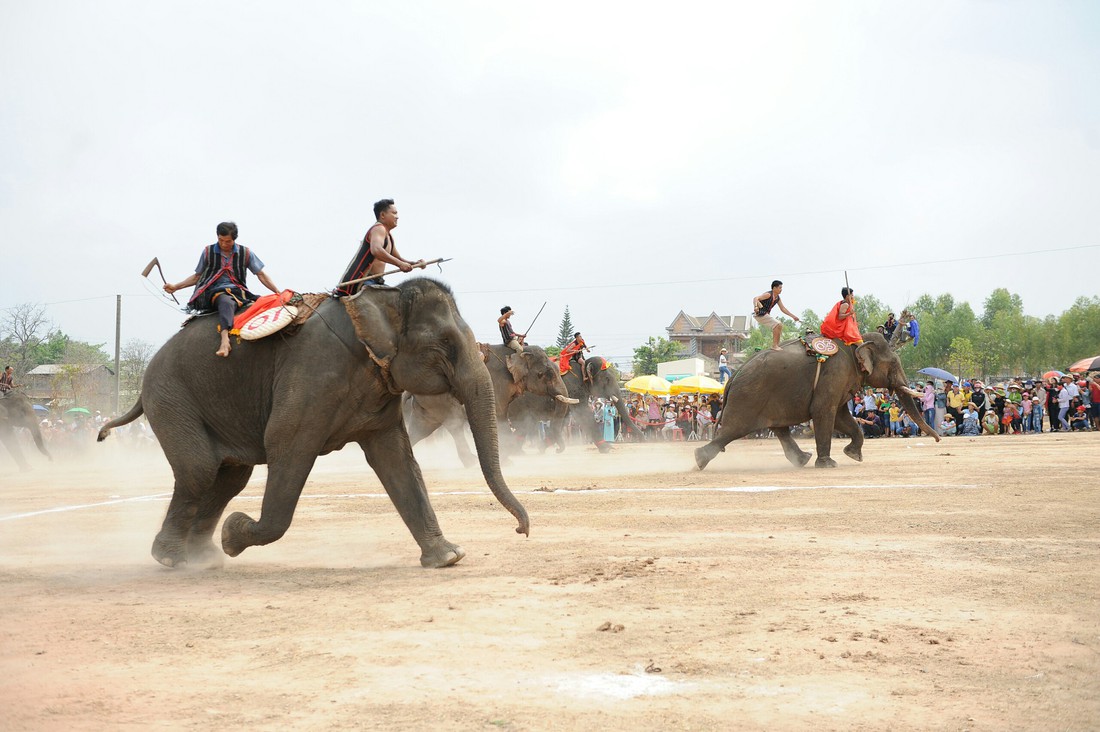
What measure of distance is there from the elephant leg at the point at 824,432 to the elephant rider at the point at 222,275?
11470mm

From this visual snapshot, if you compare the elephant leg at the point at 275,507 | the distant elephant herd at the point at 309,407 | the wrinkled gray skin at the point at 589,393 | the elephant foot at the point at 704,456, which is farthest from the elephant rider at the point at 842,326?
the elephant leg at the point at 275,507

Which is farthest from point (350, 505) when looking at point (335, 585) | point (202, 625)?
point (202, 625)

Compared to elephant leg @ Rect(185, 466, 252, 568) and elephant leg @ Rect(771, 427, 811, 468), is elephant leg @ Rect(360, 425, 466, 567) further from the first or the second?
elephant leg @ Rect(771, 427, 811, 468)

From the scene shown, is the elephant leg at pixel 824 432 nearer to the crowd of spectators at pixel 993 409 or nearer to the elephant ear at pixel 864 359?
the elephant ear at pixel 864 359

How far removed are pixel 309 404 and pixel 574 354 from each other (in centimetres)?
2139

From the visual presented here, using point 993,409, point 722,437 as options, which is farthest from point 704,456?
point 993,409

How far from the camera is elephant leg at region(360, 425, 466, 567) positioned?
28.1 ft

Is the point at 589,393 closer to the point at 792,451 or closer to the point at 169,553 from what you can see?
the point at 792,451

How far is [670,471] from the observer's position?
1898cm

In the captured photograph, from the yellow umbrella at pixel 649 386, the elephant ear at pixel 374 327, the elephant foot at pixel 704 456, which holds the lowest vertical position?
the elephant foot at pixel 704 456

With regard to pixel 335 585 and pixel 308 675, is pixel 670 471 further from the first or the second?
pixel 308 675

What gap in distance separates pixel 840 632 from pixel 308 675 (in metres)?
2.79

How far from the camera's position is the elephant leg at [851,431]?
1944cm

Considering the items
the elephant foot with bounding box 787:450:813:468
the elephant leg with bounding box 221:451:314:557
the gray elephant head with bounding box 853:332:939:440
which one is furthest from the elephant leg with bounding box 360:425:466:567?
the gray elephant head with bounding box 853:332:939:440
